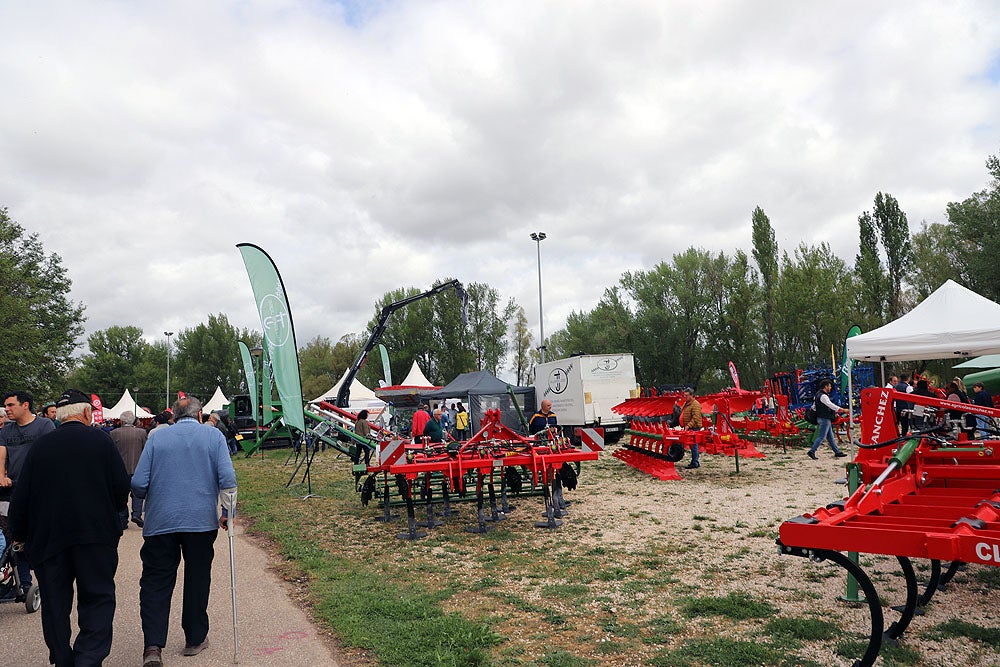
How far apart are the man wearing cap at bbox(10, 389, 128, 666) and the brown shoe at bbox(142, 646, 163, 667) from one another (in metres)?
0.28

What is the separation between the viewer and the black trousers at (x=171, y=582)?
418 centimetres

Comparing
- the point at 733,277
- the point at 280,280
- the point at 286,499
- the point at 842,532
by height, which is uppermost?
the point at 733,277

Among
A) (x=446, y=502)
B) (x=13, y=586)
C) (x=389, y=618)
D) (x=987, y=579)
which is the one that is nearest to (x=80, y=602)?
(x=389, y=618)

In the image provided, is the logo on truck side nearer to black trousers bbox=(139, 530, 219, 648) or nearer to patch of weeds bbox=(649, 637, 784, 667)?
patch of weeds bbox=(649, 637, 784, 667)

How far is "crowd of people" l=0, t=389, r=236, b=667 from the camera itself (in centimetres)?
382

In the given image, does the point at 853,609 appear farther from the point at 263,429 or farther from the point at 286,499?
the point at 263,429

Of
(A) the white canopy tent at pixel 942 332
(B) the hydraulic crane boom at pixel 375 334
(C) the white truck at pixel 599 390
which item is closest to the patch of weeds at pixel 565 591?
(A) the white canopy tent at pixel 942 332

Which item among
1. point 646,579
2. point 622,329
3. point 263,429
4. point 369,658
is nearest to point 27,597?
point 369,658

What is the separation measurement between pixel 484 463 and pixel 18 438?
4671mm

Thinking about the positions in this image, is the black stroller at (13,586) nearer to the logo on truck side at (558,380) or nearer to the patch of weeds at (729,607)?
the patch of weeds at (729,607)

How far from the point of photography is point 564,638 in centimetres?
449

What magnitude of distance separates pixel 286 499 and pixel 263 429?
15139 mm

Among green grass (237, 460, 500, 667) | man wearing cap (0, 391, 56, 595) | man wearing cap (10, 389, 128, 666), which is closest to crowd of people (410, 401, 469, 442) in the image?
green grass (237, 460, 500, 667)

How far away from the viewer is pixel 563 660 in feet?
13.3
